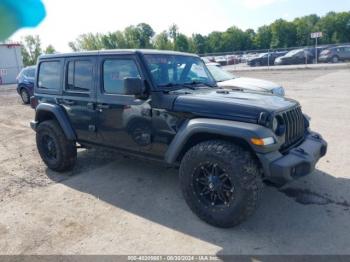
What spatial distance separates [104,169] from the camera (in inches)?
222

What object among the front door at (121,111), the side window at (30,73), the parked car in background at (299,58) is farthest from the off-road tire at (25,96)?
the parked car in background at (299,58)

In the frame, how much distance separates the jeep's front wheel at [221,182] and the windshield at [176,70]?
1150 millimetres

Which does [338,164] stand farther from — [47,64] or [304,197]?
[47,64]

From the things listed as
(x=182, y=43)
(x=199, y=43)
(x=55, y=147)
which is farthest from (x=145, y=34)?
(x=55, y=147)

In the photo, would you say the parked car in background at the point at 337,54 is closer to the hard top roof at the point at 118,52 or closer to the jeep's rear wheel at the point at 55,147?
the hard top roof at the point at 118,52

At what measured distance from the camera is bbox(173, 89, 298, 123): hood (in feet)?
11.7

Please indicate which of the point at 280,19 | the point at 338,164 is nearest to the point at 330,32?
the point at 280,19

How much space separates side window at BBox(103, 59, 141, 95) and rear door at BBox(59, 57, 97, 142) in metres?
0.22

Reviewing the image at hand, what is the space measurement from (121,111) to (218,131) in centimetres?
152

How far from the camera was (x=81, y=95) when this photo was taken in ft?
16.4

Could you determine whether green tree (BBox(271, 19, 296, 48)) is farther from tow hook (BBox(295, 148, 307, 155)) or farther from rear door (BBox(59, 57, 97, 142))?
tow hook (BBox(295, 148, 307, 155))

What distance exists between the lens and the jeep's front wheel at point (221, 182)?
11.1 ft

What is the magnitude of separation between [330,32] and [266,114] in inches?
3000

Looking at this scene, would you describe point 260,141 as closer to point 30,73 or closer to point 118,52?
point 118,52
